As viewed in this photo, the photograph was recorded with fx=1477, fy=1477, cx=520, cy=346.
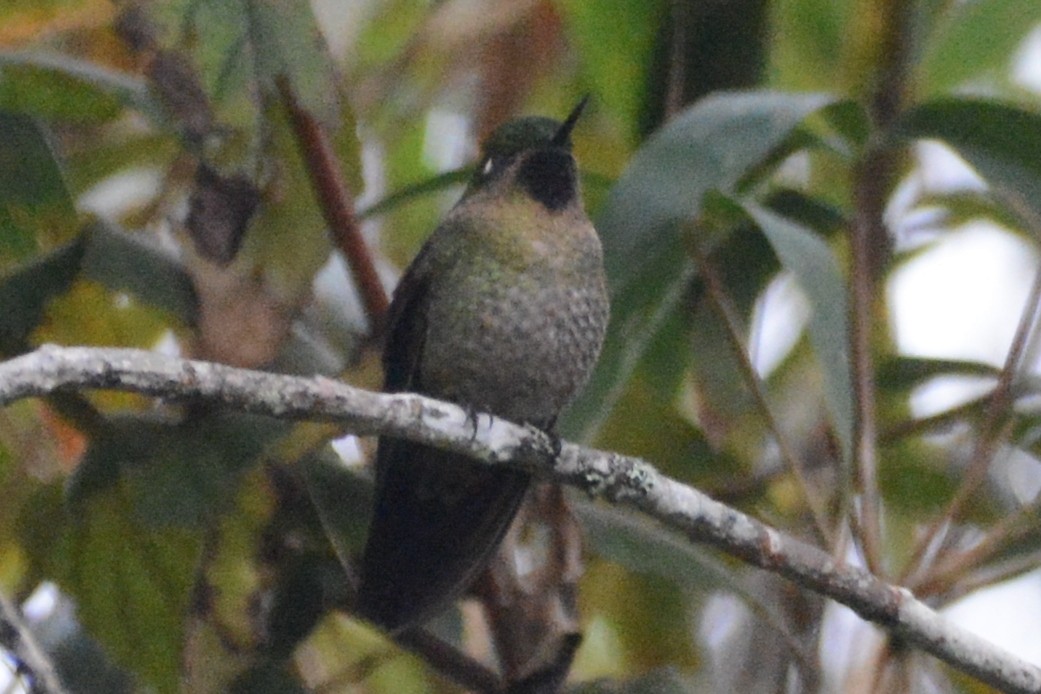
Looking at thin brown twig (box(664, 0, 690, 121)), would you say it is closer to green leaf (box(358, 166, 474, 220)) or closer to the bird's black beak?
the bird's black beak

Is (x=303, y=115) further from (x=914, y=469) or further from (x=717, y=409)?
(x=914, y=469)

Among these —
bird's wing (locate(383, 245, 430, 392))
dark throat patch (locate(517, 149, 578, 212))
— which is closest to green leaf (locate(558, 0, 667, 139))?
dark throat patch (locate(517, 149, 578, 212))

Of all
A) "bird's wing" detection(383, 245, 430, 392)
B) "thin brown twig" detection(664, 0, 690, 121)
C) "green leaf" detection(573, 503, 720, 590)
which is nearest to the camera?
"green leaf" detection(573, 503, 720, 590)

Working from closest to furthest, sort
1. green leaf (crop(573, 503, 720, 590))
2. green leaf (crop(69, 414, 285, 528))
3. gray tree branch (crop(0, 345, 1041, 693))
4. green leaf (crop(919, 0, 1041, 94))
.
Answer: gray tree branch (crop(0, 345, 1041, 693)), green leaf (crop(69, 414, 285, 528)), green leaf (crop(573, 503, 720, 590)), green leaf (crop(919, 0, 1041, 94))

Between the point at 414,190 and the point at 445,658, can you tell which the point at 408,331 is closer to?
the point at 414,190

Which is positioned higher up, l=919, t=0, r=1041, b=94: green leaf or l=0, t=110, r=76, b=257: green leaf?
l=0, t=110, r=76, b=257: green leaf

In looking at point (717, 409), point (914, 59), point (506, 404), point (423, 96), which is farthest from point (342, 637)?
point (914, 59)

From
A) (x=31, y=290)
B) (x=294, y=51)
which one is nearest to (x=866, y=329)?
(x=294, y=51)

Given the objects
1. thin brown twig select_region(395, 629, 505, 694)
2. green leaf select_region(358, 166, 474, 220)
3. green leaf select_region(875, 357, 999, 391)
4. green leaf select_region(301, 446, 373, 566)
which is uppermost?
green leaf select_region(358, 166, 474, 220)
